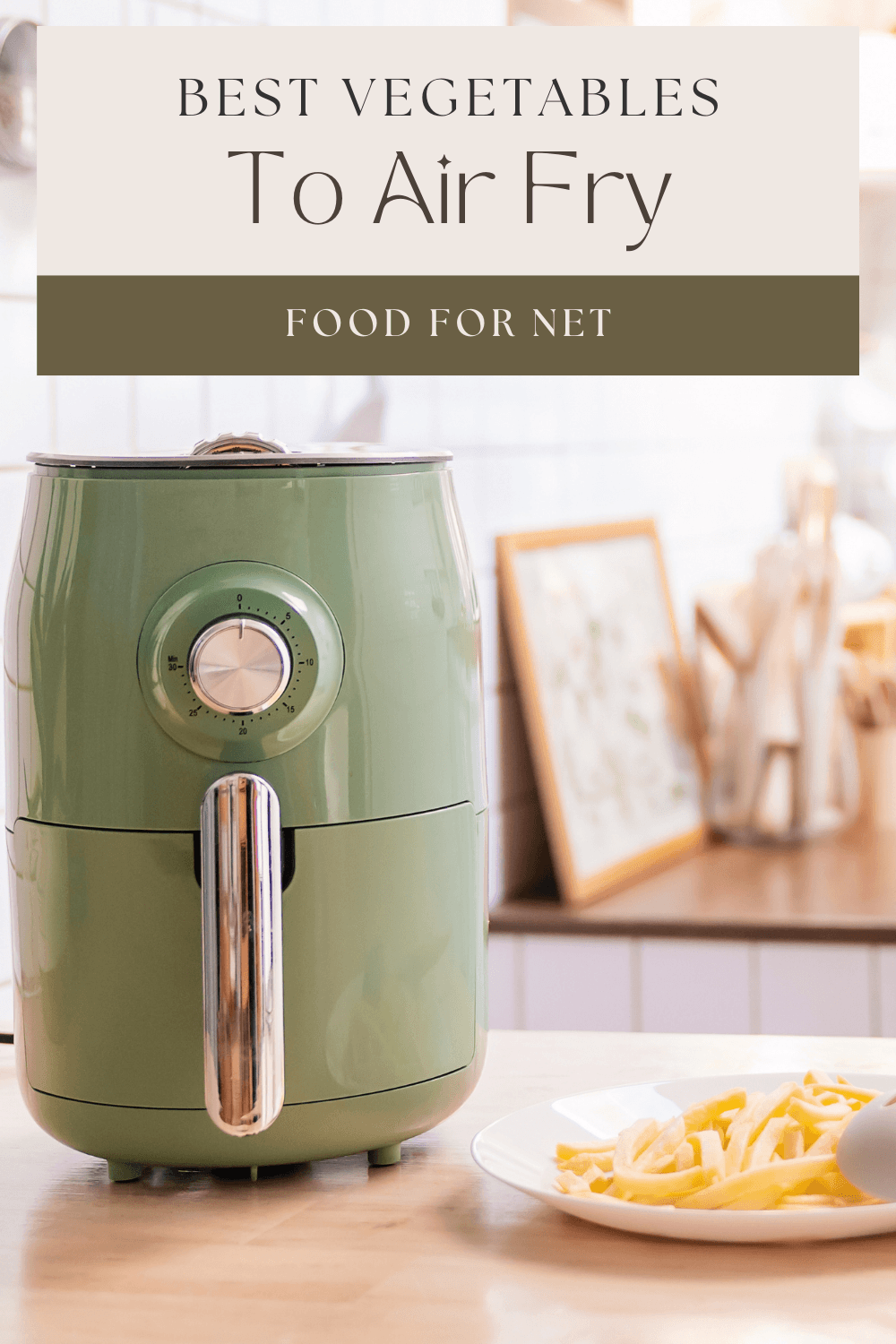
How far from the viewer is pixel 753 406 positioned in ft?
8.57

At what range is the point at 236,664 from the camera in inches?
21.7

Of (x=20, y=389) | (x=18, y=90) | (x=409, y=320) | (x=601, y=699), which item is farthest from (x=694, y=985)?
(x=18, y=90)

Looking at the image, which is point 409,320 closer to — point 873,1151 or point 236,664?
point 236,664

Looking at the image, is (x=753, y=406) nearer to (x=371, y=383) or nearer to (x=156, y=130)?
(x=371, y=383)

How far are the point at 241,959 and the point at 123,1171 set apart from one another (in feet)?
0.38

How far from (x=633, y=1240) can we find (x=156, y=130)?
939 mm

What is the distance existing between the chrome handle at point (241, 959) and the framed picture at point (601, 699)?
117cm

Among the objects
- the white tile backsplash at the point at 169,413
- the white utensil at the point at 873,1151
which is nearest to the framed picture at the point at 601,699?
the white tile backsplash at the point at 169,413

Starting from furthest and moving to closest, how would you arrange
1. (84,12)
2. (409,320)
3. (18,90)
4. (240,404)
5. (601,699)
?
1. (601,699)
2. (409,320)
3. (240,404)
4. (84,12)
5. (18,90)

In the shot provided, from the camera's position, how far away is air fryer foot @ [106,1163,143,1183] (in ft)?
1.98

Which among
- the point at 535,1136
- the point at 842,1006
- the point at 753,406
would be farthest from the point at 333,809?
the point at 753,406

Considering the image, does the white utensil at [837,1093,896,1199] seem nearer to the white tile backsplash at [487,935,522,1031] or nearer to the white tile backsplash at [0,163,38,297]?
the white tile backsplash at [0,163,38,297]

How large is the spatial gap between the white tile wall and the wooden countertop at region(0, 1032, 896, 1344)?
41.4 inches

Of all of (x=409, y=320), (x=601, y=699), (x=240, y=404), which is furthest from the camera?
(x=601, y=699)
